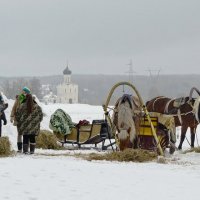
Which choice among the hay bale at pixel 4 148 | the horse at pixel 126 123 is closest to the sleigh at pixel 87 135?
the horse at pixel 126 123

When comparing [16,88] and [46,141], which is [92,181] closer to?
[46,141]

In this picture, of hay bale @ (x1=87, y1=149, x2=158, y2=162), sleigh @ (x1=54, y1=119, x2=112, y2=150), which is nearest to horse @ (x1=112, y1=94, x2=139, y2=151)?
hay bale @ (x1=87, y1=149, x2=158, y2=162)

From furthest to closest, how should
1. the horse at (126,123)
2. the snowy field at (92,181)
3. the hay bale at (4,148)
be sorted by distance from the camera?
the horse at (126,123), the hay bale at (4,148), the snowy field at (92,181)

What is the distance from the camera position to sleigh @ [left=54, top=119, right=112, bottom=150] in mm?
16156

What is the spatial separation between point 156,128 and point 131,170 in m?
4.73

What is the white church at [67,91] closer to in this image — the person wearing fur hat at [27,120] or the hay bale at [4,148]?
the person wearing fur hat at [27,120]

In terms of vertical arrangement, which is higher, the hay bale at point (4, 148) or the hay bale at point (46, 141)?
the hay bale at point (4, 148)

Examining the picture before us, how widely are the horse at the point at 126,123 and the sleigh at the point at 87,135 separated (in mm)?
3262

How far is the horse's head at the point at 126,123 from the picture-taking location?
489 inches

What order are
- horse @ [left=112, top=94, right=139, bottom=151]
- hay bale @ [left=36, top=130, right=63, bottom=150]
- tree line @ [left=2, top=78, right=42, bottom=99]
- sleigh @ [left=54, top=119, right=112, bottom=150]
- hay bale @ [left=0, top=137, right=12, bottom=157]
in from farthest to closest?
tree line @ [left=2, top=78, right=42, bottom=99]
sleigh @ [left=54, top=119, right=112, bottom=150]
hay bale @ [left=36, top=130, right=63, bottom=150]
horse @ [left=112, top=94, right=139, bottom=151]
hay bale @ [left=0, top=137, right=12, bottom=157]

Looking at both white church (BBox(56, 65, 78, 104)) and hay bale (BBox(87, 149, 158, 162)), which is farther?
white church (BBox(56, 65, 78, 104))

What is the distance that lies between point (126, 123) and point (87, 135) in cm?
418

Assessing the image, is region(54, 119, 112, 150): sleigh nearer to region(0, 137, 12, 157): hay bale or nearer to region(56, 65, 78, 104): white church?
region(0, 137, 12, 157): hay bale

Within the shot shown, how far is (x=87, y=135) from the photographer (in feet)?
53.8
